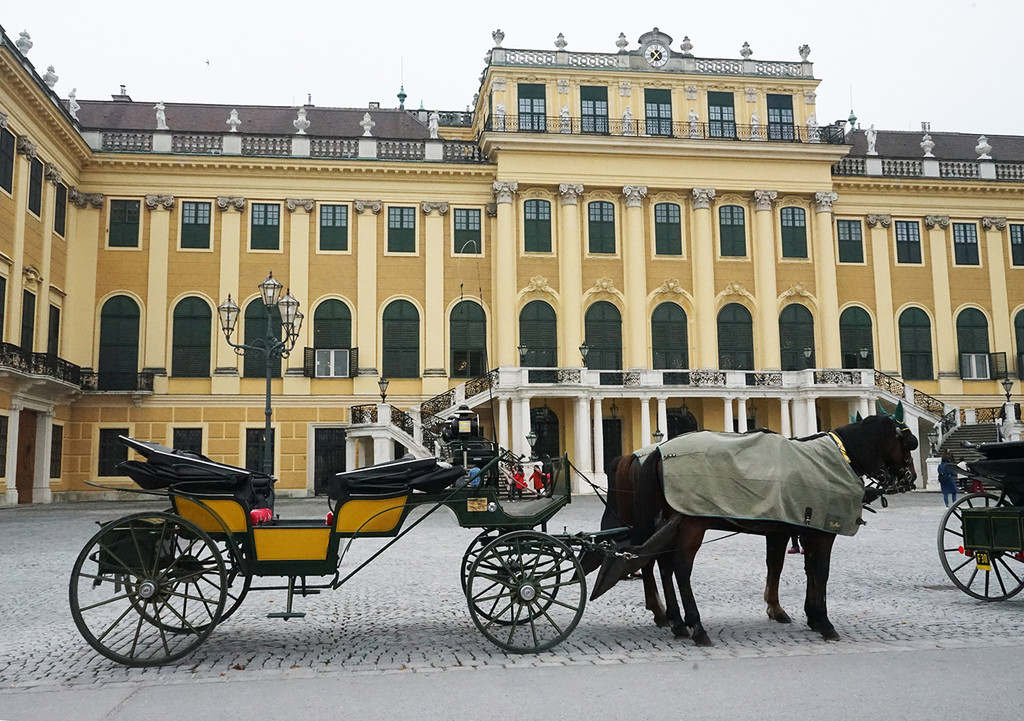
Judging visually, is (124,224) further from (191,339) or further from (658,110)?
(658,110)

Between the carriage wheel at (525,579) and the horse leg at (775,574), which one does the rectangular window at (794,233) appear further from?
the carriage wheel at (525,579)

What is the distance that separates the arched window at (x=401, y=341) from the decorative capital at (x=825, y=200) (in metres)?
17.6

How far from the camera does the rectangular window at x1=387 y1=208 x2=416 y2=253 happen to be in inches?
1475

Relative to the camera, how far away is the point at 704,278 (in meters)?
37.8

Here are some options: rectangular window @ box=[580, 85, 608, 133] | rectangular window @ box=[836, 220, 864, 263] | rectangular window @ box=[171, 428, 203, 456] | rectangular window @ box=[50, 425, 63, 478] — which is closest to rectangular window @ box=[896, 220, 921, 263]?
rectangular window @ box=[836, 220, 864, 263]

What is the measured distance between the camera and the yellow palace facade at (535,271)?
3506 centimetres

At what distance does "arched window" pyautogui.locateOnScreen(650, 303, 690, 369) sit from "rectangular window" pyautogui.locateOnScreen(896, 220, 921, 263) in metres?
10.4

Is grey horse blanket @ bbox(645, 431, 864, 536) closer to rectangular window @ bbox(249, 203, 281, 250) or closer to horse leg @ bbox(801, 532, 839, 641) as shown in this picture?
horse leg @ bbox(801, 532, 839, 641)

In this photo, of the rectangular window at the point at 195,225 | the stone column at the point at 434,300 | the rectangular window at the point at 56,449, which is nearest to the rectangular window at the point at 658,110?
the stone column at the point at 434,300

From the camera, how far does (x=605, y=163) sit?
38.1m

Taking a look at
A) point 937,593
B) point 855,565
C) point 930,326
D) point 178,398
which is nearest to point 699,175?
point 930,326

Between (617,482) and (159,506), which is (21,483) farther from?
(617,482)

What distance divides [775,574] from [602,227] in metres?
30.5

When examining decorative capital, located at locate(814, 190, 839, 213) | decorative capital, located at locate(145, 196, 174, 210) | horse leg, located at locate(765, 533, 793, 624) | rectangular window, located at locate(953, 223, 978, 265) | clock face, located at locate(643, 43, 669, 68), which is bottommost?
horse leg, located at locate(765, 533, 793, 624)
